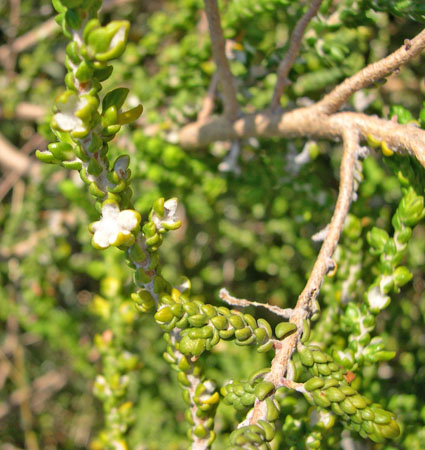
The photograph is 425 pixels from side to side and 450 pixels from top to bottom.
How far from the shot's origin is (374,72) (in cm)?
116

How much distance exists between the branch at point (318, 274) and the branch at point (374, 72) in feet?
0.30

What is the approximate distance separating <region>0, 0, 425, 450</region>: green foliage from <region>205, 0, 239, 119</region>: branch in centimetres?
20

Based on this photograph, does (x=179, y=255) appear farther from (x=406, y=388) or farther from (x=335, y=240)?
(x=335, y=240)

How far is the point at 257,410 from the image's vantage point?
892 millimetres

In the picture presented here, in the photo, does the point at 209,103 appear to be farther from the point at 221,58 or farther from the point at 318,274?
the point at 318,274

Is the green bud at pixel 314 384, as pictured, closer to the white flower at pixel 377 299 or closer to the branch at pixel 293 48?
the white flower at pixel 377 299

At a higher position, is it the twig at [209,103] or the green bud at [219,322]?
the green bud at [219,322]

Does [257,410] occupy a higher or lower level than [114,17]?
higher

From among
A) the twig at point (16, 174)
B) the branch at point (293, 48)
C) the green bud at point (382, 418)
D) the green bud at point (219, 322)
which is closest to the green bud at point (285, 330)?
the green bud at point (219, 322)

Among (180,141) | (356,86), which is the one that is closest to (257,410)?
(356,86)

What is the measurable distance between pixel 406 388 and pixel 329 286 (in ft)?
1.71

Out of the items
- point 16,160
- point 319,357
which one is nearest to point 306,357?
point 319,357

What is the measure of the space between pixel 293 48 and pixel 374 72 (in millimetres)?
Answer: 242

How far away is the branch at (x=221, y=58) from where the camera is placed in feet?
3.95
